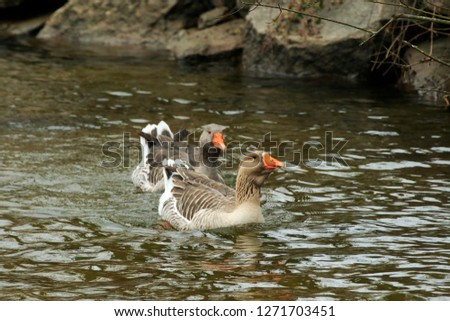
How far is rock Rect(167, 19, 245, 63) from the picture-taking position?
65.1 ft

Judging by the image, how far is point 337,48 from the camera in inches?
709

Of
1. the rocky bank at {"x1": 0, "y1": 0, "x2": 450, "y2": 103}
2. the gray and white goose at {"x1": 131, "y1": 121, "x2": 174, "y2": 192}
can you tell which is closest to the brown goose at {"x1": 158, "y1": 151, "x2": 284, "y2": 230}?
the gray and white goose at {"x1": 131, "y1": 121, "x2": 174, "y2": 192}

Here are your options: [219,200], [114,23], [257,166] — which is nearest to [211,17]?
[114,23]

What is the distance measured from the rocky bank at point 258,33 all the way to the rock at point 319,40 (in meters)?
0.02

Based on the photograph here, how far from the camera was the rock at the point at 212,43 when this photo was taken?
1983 cm

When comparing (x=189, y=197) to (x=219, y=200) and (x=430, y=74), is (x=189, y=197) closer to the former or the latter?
(x=219, y=200)

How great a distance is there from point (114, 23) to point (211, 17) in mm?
3135

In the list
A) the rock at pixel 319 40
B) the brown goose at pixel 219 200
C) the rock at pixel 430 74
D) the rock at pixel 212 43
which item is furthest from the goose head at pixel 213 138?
the rock at pixel 212 43

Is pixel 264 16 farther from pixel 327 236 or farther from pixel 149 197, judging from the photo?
pixel 327 236

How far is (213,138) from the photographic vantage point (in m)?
11.9

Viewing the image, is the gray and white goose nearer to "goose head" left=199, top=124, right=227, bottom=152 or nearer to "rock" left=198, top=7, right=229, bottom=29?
"goose head" left=199, top=124, right=227, bottom=152

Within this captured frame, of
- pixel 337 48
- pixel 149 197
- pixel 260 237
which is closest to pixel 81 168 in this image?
pixel 149 197

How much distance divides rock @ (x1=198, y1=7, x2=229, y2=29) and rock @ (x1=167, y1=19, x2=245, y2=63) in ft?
0.44

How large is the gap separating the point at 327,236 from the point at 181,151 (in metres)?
3.25
